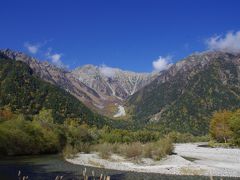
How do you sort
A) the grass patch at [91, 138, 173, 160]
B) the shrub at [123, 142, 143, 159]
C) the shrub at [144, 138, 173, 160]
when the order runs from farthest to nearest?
the shrub at [123, 142, 143, 159]
the grass patch at [91, 138, 173, 160]
the shrub at [144, 138, 173, 160]

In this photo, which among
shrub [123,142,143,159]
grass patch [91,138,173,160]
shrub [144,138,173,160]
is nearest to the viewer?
shrub [144,138,173,160]

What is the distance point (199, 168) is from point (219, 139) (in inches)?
5011

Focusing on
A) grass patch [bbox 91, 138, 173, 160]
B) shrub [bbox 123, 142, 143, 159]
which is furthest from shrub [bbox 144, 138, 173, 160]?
shrub [bbox 123, 142, 143, 159]

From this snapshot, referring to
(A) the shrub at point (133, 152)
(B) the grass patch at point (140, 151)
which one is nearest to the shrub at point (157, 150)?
(B) the grass patch at point (140, 151)

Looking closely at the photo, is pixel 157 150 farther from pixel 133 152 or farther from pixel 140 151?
pixel 133 152

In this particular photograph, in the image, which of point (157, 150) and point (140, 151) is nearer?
point (157, 150)

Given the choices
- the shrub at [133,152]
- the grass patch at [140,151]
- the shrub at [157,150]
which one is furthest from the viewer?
the shrub at [133,152]

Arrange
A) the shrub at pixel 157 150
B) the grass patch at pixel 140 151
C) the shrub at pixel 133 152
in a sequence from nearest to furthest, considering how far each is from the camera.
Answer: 1. the shrub at pixel 157 150
2. the grass patch at pixel 140 151
3. the shrub at pixel 133 152

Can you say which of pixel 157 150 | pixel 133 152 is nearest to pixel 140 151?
pixel 133 152

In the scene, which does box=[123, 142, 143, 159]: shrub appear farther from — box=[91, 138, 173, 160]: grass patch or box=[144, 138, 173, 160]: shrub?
box=[144, 138, 173, 160]: shrub

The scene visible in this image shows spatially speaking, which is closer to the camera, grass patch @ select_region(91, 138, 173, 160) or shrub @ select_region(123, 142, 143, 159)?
grass patch @ select_region(91, 138, 173, 160)

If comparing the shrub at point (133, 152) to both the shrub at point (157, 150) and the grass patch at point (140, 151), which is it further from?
the shrub at point (157, 150)

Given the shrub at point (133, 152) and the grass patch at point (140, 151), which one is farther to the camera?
the shrub at point (133, 152)

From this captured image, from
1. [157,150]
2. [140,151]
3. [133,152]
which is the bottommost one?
[133,152]
